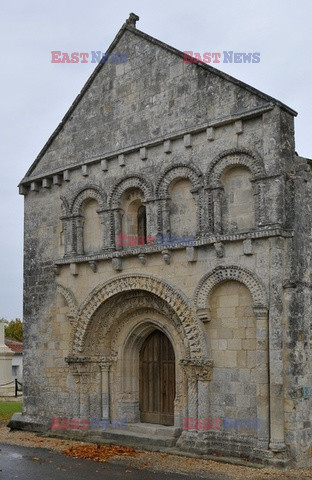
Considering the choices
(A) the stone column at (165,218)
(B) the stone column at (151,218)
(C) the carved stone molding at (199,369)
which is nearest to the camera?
(C) the carved stone molding at (199,369)

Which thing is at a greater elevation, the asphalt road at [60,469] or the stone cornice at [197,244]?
the stone cornice at [197,244]

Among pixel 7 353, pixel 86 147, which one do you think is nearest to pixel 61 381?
pixel 86 147

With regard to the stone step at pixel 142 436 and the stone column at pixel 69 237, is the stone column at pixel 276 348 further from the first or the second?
the stone column at pixel 69 237

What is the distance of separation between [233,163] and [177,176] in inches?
58.5

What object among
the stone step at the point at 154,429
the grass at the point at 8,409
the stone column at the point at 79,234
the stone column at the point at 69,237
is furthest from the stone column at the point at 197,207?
the grass at the point at 8,409

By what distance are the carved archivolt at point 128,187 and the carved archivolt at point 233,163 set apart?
5.61 feet

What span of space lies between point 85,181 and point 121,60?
316 cm

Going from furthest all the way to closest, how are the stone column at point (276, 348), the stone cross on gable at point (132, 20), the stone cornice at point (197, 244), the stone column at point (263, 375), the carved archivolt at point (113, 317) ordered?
1. the stone cross on gable at point (132, 20)
2. the carved archivolt at point (113, 317)
3. the stone cornice at point (197, 244)
4. the stone column at point (263, 375)
5. the stone column at point (276, 348)

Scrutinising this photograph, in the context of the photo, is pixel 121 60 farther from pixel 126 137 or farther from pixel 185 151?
pixel 185 151

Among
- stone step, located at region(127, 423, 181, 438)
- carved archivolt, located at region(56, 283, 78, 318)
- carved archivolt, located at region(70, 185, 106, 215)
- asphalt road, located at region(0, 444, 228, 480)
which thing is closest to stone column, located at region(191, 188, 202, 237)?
carved archivolt, located at region(70, 185, 106, 215)

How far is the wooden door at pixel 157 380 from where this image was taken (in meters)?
15.0

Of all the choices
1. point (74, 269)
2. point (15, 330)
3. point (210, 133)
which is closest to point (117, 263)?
point (74, 269)

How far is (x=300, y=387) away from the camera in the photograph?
12.1m

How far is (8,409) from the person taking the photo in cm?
2181
